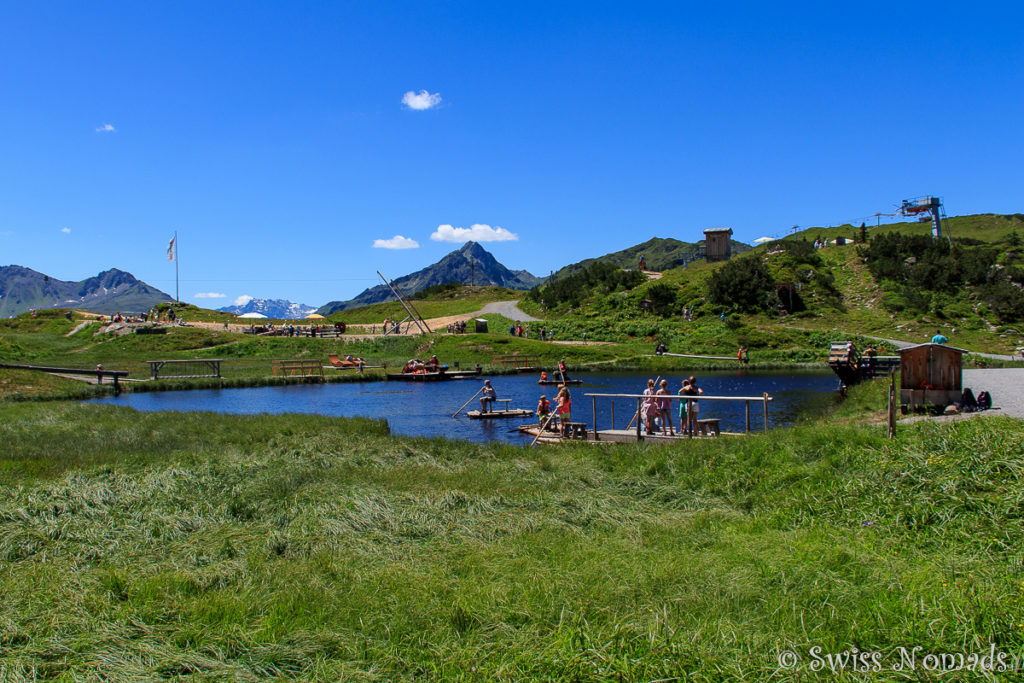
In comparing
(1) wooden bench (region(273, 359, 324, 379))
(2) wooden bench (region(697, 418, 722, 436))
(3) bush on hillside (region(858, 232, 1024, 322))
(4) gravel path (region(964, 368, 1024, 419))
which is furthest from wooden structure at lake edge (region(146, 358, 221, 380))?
(3) bush on hillside (region(858, 232, 1024, 322))

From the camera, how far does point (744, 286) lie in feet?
263

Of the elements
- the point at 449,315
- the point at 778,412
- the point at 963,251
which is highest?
the point at 963,251

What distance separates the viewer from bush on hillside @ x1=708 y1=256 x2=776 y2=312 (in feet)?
261

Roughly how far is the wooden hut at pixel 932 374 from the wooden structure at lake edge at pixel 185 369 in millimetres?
52180

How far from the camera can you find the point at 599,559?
913 cm

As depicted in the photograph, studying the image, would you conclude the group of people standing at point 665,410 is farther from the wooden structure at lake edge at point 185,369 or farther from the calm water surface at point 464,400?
the wooden structure at lake edge at point 185,369

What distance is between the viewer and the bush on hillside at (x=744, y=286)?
79688 mm

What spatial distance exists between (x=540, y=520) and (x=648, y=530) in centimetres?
186

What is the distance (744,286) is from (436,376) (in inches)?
1668

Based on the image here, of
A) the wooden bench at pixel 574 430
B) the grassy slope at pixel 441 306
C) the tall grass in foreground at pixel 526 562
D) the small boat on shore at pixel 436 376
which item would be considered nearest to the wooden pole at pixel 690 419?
the wooden bench at pixel 574 430

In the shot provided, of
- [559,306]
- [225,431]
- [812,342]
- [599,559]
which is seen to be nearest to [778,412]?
[225,431]

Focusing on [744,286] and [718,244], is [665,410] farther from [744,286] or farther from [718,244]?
[718,244]

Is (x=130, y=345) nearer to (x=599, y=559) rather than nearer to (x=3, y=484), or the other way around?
(x=3, y=484)

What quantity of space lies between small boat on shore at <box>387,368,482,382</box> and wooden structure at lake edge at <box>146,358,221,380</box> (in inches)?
609
